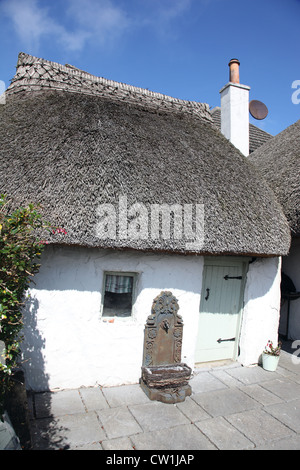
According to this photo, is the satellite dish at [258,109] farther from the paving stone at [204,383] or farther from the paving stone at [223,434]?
the paving stone at [223,434]

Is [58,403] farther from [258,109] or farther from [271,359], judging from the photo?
[258,109]

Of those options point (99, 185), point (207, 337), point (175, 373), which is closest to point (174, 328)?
point (175, 373)

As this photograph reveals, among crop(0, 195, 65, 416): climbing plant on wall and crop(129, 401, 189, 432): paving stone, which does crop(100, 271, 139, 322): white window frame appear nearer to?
crop(129, 401, 189, 432): paving stone

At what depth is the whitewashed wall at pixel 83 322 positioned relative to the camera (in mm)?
3969

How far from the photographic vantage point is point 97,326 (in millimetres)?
4184

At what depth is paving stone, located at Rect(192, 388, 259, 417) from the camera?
12.8ft

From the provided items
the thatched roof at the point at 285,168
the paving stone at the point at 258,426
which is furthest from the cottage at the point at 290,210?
the paving stone at the point at 258,426

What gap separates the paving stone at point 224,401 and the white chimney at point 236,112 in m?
6.51

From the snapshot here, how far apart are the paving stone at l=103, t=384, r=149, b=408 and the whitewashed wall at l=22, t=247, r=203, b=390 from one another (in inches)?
4.4

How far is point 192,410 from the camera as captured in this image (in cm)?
386

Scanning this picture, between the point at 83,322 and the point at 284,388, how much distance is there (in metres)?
3.38

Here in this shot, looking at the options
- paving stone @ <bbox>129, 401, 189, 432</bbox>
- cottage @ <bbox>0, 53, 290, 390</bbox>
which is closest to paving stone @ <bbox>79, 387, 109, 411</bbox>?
cottage @ <bbox>0, 53, 290, 390</bbox>
